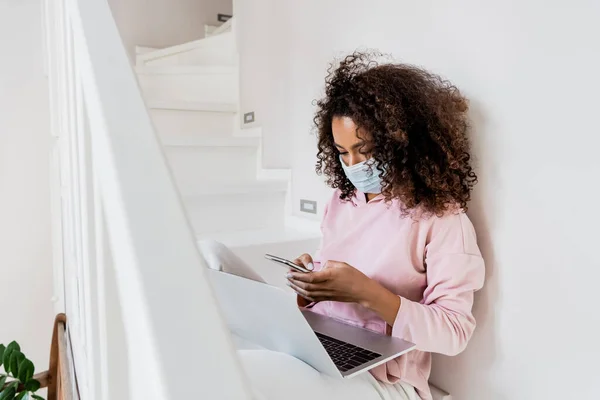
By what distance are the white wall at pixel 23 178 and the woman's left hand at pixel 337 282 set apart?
169cm

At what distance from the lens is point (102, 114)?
14.5 inches

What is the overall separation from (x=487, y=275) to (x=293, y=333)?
42cm

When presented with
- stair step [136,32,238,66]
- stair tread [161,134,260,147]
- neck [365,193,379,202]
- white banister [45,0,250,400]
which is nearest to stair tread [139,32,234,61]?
stair step [136,32,238,66]

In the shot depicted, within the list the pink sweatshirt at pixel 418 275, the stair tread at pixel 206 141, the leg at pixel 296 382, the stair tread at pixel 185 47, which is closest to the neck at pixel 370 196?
the pink sweatshirt at pixel 418 275

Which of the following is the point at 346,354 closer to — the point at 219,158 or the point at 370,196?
the point at 370,196

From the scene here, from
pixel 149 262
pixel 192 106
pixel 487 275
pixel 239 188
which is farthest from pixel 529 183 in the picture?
pixel 192 106

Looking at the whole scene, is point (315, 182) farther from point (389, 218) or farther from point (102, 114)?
point (102, 114)

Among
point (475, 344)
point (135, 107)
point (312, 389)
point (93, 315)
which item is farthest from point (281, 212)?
point (135, 107)

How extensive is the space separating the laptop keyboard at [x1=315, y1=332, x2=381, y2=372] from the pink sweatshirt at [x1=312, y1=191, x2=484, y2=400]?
0.21 ft

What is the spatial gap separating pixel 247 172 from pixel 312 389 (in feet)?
4.31

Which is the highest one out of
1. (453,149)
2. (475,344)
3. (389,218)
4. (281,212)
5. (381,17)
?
(381,17)

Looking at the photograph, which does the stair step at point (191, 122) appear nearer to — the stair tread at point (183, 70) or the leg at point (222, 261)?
the stair tread at point (183, 70)

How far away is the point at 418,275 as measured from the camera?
879mm

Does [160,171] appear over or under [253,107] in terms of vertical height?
under
